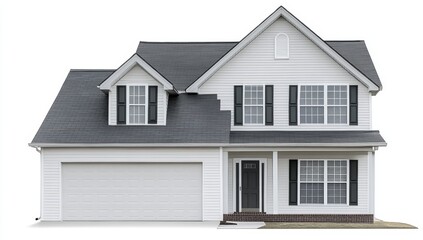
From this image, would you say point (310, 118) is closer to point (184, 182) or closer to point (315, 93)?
point (315, 93)

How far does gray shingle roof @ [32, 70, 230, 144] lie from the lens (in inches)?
1379

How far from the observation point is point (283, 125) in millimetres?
36781

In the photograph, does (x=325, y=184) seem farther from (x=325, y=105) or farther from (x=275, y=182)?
(x=325, y=105)


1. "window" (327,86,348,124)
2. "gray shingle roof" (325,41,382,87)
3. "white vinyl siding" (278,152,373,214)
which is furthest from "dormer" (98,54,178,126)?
"gray shingle roof" (325,41,382,87)

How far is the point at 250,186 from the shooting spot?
1432 inches

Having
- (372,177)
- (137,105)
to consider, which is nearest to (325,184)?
(372,177)

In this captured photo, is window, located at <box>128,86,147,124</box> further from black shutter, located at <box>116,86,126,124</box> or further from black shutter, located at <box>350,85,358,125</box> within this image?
black shutter, located at <box>350,85,358,125</box>

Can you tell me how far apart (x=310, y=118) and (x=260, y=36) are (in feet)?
13.3

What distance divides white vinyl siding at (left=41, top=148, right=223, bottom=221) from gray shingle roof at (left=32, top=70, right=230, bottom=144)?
444mm

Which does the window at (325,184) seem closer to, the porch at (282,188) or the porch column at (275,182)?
the porch at (282,188)

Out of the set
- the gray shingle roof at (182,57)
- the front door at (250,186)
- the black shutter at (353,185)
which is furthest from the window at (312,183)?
the gray shingle roof at (182,57)

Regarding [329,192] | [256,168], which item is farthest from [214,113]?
[329,192]

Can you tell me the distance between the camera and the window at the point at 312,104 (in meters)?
36.8

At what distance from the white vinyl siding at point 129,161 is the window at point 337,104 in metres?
5.40
